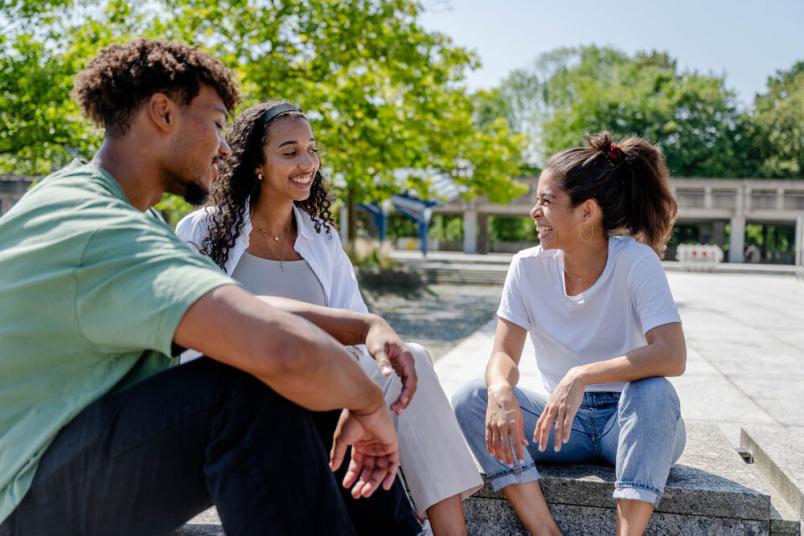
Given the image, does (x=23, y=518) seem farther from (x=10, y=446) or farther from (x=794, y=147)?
(x=794, y=147)

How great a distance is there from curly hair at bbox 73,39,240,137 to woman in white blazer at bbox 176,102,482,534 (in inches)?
35.7

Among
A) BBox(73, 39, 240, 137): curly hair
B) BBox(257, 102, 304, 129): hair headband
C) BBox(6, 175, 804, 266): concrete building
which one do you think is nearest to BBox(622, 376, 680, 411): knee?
BBox(73, 39, 240, 137): curly hair

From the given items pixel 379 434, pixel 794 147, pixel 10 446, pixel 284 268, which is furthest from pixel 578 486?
pixel 794 147

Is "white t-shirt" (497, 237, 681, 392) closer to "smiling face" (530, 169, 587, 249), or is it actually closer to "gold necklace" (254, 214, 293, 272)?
"smiling face" (530, 169, 587, 249)

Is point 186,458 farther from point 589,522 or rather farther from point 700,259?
point 700,259

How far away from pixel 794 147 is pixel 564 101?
50.4ft

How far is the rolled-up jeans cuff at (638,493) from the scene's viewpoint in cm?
210

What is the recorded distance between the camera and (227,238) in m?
2.66

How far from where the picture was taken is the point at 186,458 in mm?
1449

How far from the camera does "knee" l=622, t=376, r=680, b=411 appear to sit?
7.29 ft

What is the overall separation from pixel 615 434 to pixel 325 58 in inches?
383

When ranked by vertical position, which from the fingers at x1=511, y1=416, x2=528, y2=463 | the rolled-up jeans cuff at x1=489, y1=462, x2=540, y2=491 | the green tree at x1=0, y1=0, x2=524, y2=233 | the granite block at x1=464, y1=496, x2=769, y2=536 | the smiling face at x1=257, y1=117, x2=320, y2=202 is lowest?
the granite block at x1=464, y1=496, x2=769, y2=536

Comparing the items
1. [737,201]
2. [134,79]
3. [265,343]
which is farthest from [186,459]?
[737,201]

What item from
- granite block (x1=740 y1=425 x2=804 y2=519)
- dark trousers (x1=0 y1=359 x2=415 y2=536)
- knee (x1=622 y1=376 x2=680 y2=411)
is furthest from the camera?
granite block (x1=740 y1=425 x2=804 y2=519)
